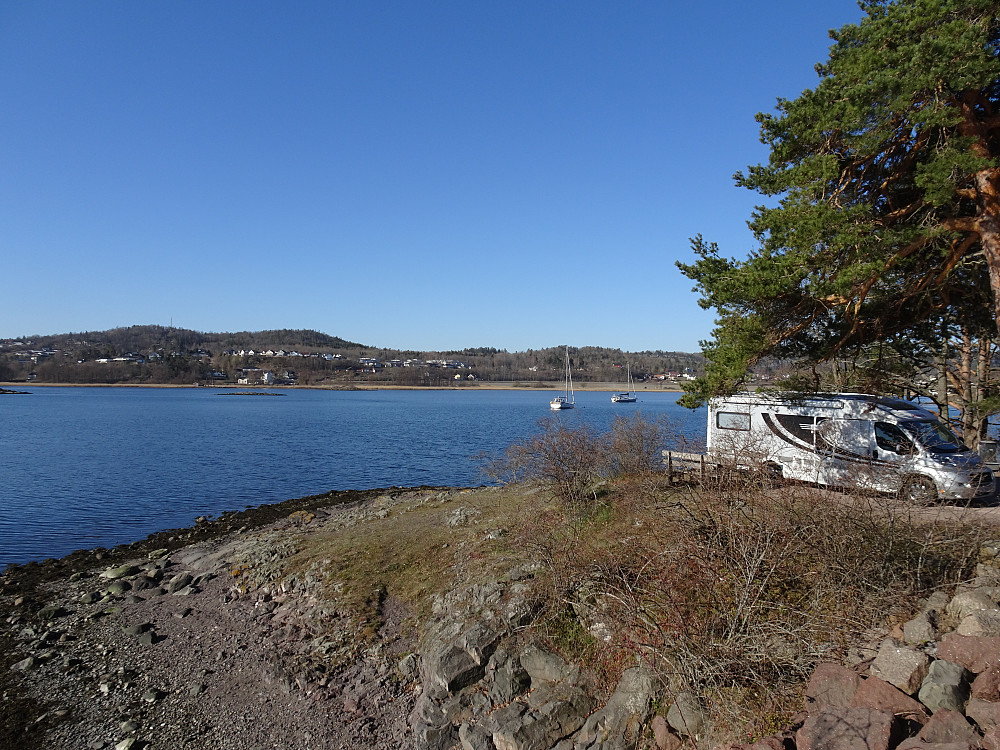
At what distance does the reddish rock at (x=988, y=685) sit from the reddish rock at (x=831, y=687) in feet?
2.80

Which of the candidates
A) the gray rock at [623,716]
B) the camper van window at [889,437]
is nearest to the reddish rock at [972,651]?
the gray rock at [623,716]

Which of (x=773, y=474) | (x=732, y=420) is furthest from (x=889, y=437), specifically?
(x=773, y=474)

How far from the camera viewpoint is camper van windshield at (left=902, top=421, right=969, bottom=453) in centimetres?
1237

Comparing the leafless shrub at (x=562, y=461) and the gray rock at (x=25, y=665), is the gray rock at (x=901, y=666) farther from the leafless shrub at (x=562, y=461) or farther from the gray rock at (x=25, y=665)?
the gray rock at (x=25, y=665)

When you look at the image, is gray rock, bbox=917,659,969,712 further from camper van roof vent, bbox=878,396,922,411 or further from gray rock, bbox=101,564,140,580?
gray rock, bbox=101,564,140,580

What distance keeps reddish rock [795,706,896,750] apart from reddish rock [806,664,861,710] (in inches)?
10.5

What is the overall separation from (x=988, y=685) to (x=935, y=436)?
10119 millimetres

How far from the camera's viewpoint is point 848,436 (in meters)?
13.3

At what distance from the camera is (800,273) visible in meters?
8.89

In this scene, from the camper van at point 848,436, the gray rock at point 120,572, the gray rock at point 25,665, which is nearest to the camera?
the gray rock at point 25,665

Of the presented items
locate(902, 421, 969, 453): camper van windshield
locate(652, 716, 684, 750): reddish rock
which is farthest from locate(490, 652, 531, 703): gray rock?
locate(902, 421, 969, 453): camper van windshield

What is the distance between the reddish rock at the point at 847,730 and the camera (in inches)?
173

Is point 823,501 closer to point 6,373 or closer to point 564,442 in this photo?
point 564,442

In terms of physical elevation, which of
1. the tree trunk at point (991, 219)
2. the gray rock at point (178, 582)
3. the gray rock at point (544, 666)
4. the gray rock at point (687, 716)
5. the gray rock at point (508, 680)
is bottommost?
the gray rock at point (178, 582)
